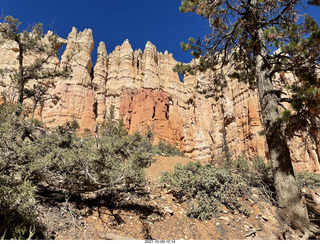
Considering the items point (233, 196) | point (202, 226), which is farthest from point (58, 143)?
point (233, 196)

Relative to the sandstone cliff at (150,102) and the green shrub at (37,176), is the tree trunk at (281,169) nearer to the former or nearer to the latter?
the green shrub at (37,176)

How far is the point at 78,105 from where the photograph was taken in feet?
106

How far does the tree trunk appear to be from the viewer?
4.13m

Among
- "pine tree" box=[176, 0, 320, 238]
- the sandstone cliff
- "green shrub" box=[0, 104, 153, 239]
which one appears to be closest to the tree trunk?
"pine tree" box=[176, 0, 320, 238]

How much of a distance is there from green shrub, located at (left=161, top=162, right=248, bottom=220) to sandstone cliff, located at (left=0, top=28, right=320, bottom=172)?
78.3ft

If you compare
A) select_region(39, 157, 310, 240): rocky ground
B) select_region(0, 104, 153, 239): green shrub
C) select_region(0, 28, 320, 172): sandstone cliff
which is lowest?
select_region(39, 157, 310, 240): rocky ground

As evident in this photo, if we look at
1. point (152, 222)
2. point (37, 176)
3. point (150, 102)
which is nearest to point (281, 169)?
point (152, 222)

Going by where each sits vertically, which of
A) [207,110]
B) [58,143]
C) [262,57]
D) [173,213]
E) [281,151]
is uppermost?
[207,110]

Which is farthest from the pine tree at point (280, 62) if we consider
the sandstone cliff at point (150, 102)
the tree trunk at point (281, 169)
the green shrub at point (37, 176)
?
the sandstone cliff at point (150, 102)

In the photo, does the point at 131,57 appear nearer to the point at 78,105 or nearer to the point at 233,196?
the point at 78,105

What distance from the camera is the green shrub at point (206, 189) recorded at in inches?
178

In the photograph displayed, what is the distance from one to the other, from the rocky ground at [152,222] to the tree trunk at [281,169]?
0.35m

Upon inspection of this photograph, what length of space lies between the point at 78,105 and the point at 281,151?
32.9 meters

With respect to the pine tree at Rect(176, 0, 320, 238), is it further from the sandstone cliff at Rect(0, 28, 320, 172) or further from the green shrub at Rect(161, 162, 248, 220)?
the sandstone cliff at Rect(0, 28, 320, 172)
